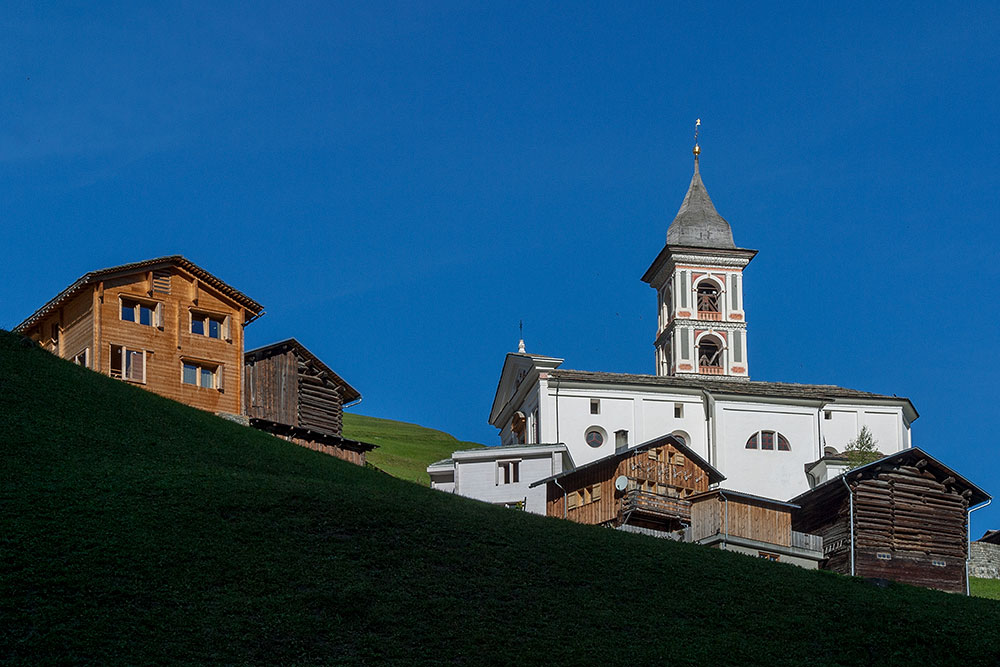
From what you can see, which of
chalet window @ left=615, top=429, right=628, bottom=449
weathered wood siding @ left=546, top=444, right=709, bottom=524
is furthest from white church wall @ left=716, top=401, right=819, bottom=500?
weathered wood siding @ left=546, top=444, right=709, bottom=524

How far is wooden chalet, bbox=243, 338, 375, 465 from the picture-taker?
72.8 metres

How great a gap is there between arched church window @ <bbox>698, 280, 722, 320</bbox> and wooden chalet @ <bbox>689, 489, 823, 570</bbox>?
36293 mm

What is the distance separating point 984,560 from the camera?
78875 mm

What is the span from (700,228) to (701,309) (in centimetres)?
937

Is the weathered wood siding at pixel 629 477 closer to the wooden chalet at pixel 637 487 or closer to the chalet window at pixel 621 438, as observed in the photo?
the wooden chalet at pixel 637 487

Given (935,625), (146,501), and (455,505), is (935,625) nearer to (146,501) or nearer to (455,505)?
(455,505)

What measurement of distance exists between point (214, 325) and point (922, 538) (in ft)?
122

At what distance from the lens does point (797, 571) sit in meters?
43.7

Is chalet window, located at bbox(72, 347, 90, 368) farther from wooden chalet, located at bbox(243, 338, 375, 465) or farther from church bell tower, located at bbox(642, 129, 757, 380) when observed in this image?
church bell tower, located at bbox(642, 129, 757, 380)

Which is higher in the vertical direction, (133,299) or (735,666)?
(133,299)

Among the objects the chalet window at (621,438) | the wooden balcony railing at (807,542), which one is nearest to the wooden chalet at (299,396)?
the chalet window at (621,438)

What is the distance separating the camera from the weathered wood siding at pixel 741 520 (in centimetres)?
6072

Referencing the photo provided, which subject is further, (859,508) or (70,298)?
(70,298)

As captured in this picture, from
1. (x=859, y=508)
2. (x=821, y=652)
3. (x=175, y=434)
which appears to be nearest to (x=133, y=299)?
(x=175, y=434)
